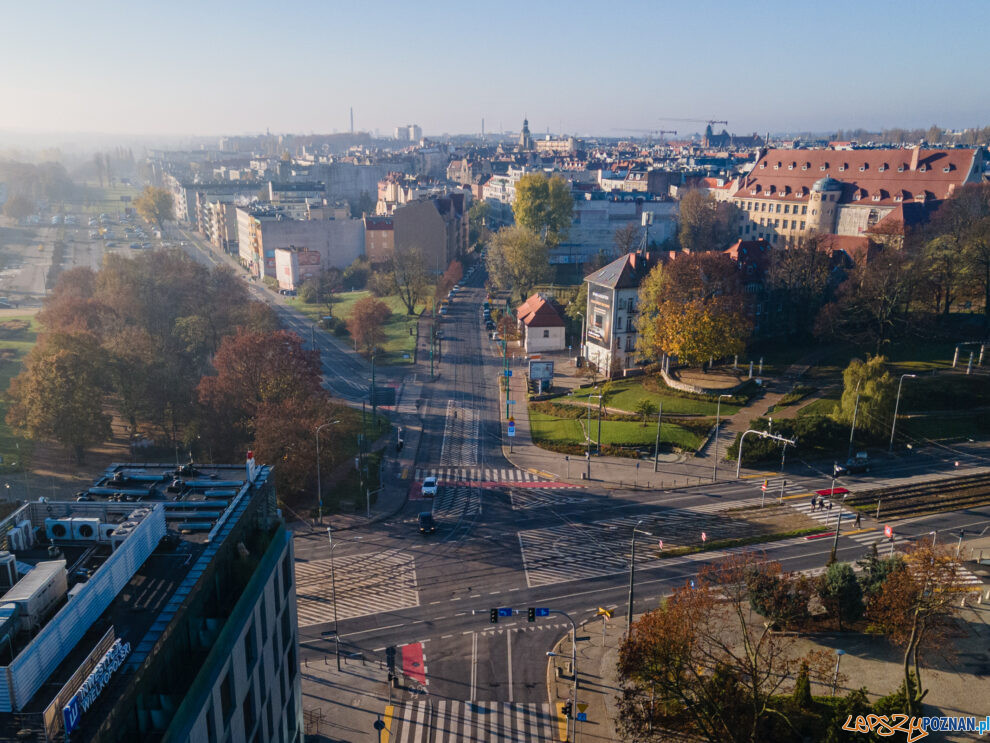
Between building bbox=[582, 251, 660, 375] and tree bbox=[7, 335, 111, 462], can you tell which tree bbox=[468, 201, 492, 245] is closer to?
building bbox=[582, 251, 660, 375]

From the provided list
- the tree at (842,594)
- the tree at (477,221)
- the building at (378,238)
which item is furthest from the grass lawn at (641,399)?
the tree at (477,221)

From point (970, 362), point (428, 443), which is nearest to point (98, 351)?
point (428, 443)

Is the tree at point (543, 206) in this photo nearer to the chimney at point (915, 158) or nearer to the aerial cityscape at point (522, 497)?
the aerial cityscape at point (522, 497)

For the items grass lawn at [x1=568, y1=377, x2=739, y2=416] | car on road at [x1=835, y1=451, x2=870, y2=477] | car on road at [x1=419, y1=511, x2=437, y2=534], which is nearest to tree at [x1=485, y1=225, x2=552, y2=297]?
grass lawn at [x1=568, y1=377, x2=739, y2=416]

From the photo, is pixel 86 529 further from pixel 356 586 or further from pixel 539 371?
pixel 539 371

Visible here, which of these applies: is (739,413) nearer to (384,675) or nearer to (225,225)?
(384,675)

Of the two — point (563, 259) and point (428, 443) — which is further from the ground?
point (563, 259)

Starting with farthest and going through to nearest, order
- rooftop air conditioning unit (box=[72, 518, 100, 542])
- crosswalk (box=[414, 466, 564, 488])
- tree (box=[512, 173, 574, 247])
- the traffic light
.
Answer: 1. tree (box=[512, 173, 574, 247])
2. crosswalk (box=[414, 466, 564, 488])
3. the traffic light
4. rooftop air conditioning unit (box=[72, 518, 100, 542])
